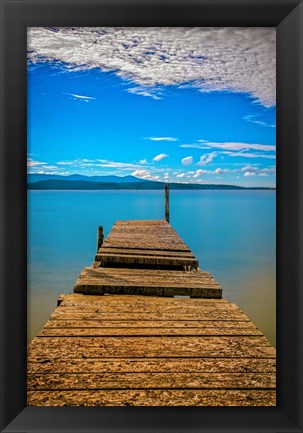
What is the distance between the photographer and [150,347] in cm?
221

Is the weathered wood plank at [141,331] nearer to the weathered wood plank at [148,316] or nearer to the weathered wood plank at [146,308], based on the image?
the weathered wood plank at [148,316]

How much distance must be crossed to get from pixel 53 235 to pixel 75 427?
2107 cm

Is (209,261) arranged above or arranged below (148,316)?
below

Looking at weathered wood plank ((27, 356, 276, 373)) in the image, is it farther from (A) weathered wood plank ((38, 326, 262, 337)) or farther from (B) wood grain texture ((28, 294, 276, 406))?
(A) weathered wood plank ((38, 326, 262, 337))

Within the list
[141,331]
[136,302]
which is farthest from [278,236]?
[136,302]

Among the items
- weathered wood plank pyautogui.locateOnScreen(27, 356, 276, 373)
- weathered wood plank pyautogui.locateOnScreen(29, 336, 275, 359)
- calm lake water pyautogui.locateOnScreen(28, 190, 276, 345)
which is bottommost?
calm lake water pyautogui.locateOnScreen(28, 190, 276, 345)

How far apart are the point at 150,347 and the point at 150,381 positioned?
378mm

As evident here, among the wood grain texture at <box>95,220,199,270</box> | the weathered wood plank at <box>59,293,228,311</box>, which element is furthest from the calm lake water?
the wood grain texture at <box>95,220,199,270</box>

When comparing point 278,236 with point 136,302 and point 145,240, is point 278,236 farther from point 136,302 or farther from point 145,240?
point 145,240

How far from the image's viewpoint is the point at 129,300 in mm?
3252

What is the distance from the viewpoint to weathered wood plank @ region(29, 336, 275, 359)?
212 centimetres

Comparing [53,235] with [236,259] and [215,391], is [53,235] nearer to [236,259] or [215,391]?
[236,259]

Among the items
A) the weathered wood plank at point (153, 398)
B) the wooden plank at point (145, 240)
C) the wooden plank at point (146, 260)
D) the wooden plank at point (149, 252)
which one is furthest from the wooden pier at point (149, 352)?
the wooden plank at point (145, 240)
